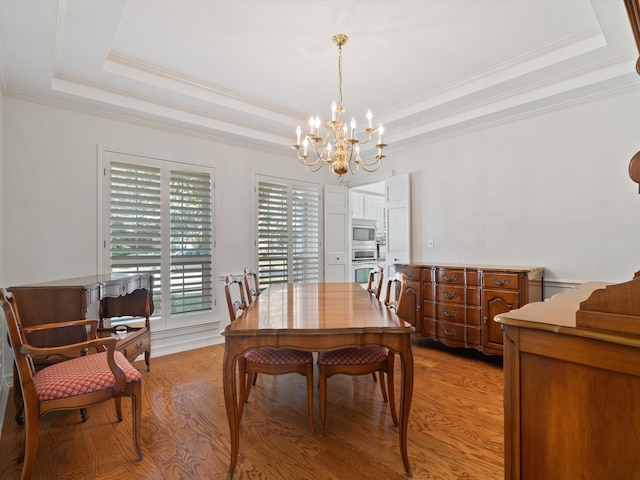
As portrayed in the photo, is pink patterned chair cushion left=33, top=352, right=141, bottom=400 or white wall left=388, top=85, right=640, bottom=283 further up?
white wall left=388, top=85, right=640, bottom=283

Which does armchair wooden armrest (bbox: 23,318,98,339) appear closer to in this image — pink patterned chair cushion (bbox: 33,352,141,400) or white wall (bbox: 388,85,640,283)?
pink patterned chair cushion (bbox: 33,352,141,400)

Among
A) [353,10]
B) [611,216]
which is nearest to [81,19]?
[353,10]

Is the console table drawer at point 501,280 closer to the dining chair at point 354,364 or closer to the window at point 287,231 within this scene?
the dining chair at point 354,364

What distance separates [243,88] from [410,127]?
6.76 feet

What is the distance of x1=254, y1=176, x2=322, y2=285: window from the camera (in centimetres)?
443

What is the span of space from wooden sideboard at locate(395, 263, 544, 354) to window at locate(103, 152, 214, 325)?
242 centimetres

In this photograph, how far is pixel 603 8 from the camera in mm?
2002

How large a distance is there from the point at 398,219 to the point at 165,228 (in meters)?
2.93

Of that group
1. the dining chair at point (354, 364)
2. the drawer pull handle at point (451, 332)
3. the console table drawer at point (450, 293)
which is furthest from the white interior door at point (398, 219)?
the dining chair at point (354, 364)

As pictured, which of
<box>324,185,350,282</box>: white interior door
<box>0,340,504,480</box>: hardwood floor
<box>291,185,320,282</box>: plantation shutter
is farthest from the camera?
<box>324,185,350,282</box>: white interior door

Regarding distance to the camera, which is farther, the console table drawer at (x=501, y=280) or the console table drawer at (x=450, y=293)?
the console table drawer at (x=450, y=293)

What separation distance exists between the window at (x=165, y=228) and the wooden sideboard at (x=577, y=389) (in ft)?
11.3

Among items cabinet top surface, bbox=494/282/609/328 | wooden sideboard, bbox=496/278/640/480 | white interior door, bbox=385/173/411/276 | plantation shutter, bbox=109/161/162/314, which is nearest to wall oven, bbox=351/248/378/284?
white interior door, bbox=385/173/411/276

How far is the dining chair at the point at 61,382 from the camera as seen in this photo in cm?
156
